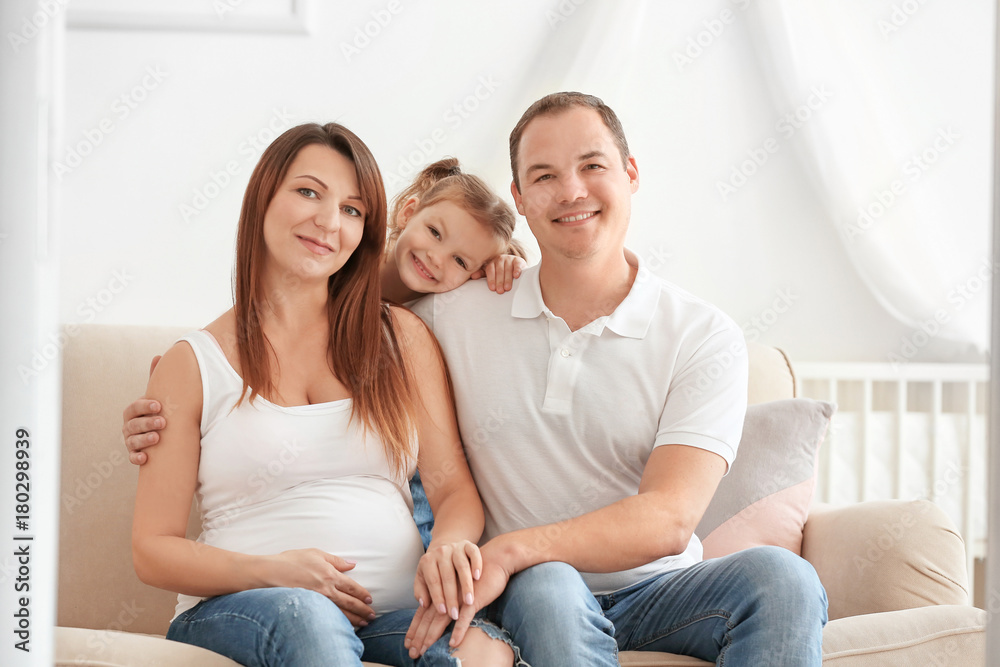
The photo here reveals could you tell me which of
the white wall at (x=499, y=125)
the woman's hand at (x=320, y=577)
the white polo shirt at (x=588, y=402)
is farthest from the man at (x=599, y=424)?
the white wall at (x=499, y=125)

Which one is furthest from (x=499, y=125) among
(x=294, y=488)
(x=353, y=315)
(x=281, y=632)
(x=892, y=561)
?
(x=281, y=632)

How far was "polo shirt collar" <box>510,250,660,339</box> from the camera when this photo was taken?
133 centimetres

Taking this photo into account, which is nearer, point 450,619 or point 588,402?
point 450,619

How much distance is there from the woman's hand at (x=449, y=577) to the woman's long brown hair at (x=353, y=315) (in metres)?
0.24

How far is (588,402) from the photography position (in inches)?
50.8

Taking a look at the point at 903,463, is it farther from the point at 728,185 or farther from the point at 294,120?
the point at 294,120

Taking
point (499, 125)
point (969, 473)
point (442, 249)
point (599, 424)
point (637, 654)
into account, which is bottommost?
point (637, 654)

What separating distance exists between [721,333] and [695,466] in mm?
251

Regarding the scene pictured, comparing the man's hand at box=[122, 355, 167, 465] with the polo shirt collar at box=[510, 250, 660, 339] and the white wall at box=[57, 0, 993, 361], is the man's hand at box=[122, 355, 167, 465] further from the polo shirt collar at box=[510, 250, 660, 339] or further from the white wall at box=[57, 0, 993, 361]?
the white wall at box=[57, 0, 993, 361]

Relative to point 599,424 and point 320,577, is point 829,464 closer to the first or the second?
point 599,424

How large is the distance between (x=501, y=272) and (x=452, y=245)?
10cm

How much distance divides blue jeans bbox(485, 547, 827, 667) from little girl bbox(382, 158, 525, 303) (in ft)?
1.81

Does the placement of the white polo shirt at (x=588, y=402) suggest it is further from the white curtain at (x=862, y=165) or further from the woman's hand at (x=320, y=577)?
the white curtain at (x=862, y=165)

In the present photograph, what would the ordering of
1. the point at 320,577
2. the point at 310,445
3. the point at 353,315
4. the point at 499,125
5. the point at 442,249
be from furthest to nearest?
the point at 499,125, the point at 442,249, the point at 353,315, the point at 310,445, the point at 320,577
